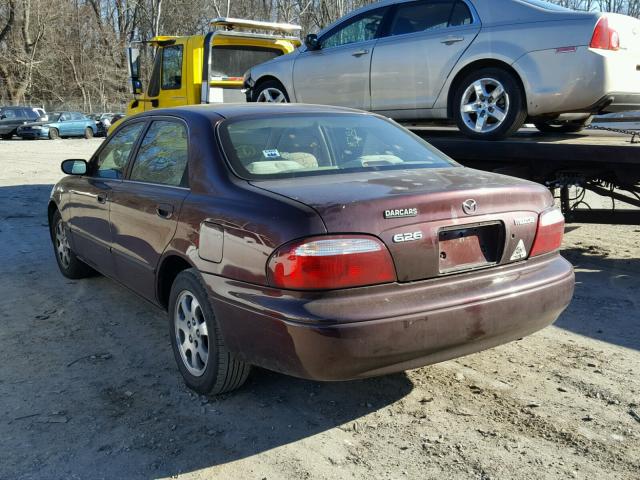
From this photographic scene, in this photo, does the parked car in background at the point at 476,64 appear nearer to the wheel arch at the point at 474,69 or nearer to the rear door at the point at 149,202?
the wheel arch at the point at 474,69

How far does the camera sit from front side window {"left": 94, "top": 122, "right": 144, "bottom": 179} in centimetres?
456

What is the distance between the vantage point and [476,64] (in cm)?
619

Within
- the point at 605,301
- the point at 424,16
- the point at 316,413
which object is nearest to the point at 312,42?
the point at 424,16

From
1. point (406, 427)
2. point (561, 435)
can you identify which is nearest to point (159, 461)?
point (406, 427)

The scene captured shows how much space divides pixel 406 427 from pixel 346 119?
2.03 meters

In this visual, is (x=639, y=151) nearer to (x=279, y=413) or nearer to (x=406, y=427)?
(x=406, y=427)

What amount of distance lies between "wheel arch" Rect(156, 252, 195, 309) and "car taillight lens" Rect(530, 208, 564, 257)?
1.96 metres

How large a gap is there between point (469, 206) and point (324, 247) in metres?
0.79

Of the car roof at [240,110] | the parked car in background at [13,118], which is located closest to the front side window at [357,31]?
the car roof at [240,110]

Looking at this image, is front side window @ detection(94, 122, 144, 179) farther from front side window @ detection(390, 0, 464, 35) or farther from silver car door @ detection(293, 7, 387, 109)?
front side window @ detection(390, 0, 464, 35)

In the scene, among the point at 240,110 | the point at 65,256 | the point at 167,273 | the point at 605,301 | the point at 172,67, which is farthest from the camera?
the point at 172,67

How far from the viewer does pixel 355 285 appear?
9.22ft

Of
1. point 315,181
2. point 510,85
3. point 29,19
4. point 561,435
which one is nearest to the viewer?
point 561,435

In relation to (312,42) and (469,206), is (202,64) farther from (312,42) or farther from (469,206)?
(469,206)
